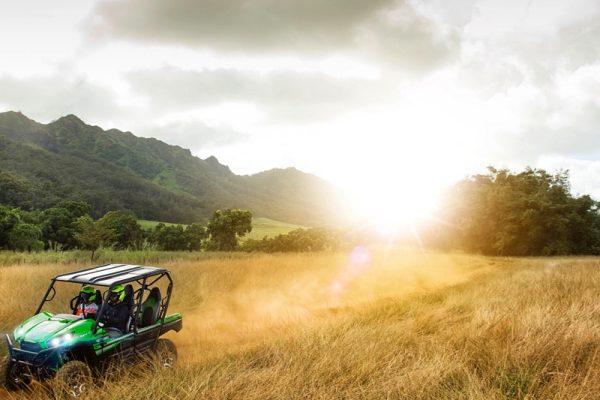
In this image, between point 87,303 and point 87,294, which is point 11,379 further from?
point 87,294

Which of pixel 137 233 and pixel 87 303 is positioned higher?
pixel 87 303

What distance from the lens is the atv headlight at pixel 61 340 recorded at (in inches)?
232

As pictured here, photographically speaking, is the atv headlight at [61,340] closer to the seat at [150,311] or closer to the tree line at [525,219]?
the seat at [150,311]

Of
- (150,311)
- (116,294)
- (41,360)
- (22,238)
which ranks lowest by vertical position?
(22,238)

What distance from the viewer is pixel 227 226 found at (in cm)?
6531

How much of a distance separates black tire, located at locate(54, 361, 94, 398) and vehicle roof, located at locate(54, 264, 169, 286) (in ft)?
4.58

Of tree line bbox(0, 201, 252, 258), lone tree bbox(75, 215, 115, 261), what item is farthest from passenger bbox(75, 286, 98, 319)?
tree line bbox(0, 201, 252, 258)

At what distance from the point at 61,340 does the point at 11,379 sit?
104 cm

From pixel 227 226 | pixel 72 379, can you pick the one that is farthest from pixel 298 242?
pixel 72 379

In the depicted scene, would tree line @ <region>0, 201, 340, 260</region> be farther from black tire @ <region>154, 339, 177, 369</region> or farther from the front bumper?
the front bumper

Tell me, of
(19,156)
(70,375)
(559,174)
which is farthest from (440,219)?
(19,156)

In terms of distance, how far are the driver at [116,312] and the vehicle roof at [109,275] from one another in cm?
19

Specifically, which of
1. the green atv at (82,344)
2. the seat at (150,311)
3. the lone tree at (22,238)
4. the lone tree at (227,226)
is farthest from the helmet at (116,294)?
the lone tree at (227,226)

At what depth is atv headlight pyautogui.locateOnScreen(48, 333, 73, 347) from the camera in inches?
232
